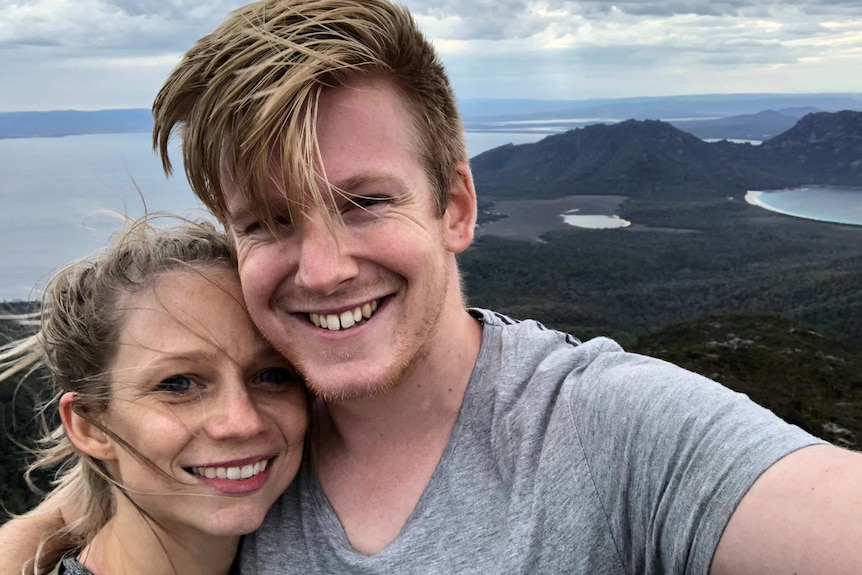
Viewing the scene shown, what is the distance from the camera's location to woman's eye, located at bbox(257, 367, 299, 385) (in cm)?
304

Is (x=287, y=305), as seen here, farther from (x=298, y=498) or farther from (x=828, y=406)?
(x=828, y=406)

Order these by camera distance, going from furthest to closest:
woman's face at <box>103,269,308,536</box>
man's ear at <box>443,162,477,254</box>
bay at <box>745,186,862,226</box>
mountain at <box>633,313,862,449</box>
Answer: bay at <box>745,186,862,226</box> → mountain at <box>633,313,862,449</box> → man's ear at <box>443,162,477,254</box> → woman's face at <box>103,269,308,536</box>

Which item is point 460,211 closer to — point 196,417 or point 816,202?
point 196,417

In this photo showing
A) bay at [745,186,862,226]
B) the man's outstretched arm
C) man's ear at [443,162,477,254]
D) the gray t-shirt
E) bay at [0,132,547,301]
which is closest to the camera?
the man's outstretched arm

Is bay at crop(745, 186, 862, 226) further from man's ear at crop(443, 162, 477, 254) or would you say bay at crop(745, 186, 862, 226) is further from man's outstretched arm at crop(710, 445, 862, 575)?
man's outstretched arm at crop(710, 445, 862, 575)

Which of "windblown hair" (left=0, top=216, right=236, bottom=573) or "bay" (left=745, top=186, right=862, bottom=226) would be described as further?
"bay" (left=745, top=186, right=862, bottom=226)

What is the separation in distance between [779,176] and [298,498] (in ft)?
736

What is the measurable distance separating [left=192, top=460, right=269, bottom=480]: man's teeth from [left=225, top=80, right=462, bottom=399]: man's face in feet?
1.60

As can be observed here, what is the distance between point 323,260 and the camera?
249 cm

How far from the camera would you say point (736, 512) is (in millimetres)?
1918

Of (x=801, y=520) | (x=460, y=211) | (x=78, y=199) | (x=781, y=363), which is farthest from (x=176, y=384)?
(x=781, y=363)

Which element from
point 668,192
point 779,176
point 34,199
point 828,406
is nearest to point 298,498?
point 828,406

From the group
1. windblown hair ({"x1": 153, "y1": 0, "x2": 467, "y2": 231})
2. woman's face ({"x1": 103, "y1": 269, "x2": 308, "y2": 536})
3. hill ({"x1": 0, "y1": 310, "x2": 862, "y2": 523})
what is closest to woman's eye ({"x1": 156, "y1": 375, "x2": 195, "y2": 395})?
woman's face ({"x1": 103, "y1": 269, "x2": 308, "y2": 536})

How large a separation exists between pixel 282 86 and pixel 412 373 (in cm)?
126
